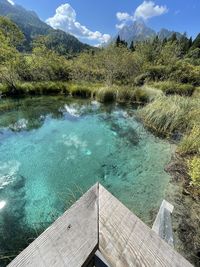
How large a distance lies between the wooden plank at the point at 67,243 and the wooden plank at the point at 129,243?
0.04m

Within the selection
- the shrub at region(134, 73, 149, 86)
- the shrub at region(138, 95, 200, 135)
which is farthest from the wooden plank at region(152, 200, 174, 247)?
the shrub at region(134, 73, 149, 86)

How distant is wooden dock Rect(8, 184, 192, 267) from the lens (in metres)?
0.49

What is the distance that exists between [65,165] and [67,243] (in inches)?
135

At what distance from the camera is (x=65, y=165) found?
12.7ft

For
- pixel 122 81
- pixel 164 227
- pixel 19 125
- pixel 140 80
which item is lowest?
pixel 19 125

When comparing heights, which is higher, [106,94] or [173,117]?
[173,117]


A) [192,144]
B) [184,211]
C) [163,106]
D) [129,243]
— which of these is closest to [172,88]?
[163,106]

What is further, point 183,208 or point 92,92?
point 92,92

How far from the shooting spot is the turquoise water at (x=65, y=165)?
2.71 meters

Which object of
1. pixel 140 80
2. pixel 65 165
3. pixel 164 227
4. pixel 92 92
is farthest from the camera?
pixel 140 80

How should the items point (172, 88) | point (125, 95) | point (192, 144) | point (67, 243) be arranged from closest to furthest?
point (67, 243) → point (192, 144) → point (125, 95) → point (172, 88)

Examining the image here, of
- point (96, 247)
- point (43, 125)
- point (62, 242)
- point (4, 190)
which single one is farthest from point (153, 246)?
point (43, 125)

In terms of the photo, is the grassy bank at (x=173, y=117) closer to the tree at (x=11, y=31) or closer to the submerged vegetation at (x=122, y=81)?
the submerged vegetation at (x=122, y=81)

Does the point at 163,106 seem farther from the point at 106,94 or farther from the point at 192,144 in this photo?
the point at 106,94
